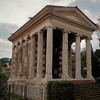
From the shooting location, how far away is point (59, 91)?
1571 centimetres

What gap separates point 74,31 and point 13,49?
1383cm

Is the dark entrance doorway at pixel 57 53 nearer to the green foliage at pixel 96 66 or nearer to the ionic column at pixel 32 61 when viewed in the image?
the ionic column at pixel 32 61

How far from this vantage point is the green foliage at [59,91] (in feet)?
51.1

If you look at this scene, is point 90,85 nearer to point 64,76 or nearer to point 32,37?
point 64,76

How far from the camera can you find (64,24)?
867 inches

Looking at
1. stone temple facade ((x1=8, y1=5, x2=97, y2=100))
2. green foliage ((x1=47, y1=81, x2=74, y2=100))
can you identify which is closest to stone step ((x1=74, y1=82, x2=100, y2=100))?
green foliage ((x1=47, y1=81, x2=74, y2=100))

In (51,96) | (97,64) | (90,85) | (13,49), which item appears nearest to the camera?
(51,96)

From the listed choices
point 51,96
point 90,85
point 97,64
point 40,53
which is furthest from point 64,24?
point 97,64

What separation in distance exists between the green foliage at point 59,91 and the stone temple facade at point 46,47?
675 mm

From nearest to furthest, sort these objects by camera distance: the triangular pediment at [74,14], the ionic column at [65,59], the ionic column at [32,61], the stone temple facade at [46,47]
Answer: the stone temple facade at [46,47] < the ionic column at [65,59] < the triangular pediment at [74,14] < the ionic column at [32,61]

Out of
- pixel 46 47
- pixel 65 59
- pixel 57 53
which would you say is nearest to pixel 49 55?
pixel 65 59

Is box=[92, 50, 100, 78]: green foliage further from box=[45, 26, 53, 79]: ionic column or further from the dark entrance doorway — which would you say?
box=[45, 26, 53, 79]: ionic column

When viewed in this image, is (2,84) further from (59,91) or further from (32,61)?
(32,61)

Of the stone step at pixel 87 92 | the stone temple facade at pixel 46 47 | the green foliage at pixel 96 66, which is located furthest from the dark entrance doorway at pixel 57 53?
the stone step at pixel 87 92
